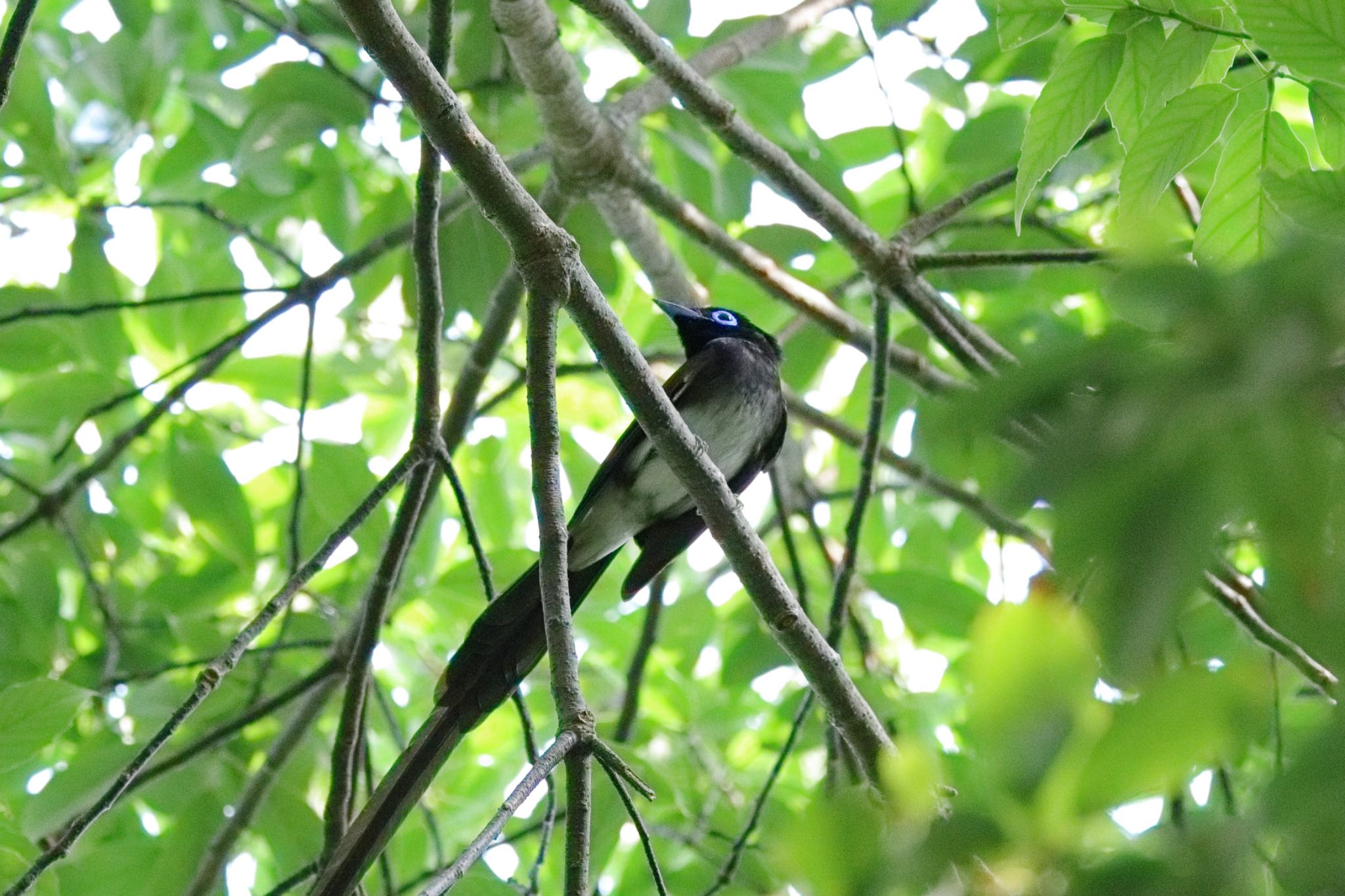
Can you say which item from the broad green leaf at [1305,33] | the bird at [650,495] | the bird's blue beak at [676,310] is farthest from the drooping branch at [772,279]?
the broad green leaf at [1305,33]

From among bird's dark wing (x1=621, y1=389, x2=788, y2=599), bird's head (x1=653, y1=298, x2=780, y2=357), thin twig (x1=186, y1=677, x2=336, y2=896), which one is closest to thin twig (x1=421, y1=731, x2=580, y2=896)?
thin twig (x1=186, y1=677, x2=336, y2=896)

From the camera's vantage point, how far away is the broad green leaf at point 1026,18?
8.23 ft

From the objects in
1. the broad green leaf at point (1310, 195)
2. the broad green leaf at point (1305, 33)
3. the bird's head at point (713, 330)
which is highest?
the bird's head at point (713, 330)

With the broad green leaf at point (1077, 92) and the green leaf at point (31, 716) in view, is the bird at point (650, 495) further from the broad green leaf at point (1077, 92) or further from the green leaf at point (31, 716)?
the broad green leaf at point (1077, 92)

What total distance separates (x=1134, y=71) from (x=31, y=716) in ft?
8.89

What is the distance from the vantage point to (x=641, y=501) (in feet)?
15.1

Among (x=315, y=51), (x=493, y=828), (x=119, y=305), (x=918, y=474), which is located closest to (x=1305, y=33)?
(x=493, y=828)

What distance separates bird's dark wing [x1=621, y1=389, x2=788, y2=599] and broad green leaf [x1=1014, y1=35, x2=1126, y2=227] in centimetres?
234

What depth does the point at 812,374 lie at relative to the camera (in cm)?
522

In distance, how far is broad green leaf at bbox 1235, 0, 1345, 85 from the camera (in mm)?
1906

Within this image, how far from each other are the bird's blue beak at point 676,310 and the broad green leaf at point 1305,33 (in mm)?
3191

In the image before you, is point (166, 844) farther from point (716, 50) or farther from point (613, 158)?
point (716, 50)

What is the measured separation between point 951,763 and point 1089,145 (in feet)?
6.94

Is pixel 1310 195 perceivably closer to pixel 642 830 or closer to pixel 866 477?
pixel 642 830
